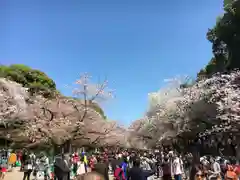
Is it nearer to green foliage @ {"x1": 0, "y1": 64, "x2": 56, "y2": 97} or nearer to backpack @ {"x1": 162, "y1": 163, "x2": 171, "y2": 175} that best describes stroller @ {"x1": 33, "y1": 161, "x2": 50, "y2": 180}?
backpack @ {"x1": 162, "y1": 163, "x2": 171, "y2": 175}

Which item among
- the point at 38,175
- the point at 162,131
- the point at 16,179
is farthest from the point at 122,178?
the point at 162,131

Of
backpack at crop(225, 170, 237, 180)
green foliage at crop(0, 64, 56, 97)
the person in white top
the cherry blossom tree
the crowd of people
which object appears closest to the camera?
the crowd of people

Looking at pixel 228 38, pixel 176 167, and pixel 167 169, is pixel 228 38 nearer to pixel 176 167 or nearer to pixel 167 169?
pixel 176 167

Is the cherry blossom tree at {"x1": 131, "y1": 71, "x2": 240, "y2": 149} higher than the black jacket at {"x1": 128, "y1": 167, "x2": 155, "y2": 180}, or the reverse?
the cherry blossom tree at {"x1": 131, "y1": 71, "x2": 240, "y2": 149}

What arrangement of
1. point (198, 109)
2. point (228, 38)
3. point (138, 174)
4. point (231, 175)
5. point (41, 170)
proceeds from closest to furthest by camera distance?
1. point (138, 174)
2. point (231, 175)
3. point (41, 170)
4. point (198, 109)
5. point (228, 38)

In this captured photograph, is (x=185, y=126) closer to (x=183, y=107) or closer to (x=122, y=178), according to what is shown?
(x=183, y=107)

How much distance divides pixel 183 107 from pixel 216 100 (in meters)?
3.98

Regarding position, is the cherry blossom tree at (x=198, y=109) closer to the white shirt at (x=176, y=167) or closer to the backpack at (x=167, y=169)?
the white shirt at (x=176, y=167)

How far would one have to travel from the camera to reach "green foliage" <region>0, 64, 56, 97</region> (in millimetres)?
29906

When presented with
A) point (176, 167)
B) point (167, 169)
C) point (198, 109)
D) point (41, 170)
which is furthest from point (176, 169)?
point (198, 109)

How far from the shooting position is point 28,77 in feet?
109

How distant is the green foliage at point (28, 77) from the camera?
2991cm

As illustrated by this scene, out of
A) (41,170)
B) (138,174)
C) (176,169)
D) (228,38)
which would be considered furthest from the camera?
(228,38)

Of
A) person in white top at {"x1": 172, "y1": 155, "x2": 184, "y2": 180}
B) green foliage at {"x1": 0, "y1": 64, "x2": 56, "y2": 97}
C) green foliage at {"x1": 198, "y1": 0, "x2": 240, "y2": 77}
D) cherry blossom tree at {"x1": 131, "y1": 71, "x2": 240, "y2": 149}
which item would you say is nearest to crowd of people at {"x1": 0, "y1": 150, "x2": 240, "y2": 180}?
person in white top at {"x1": 172, "y1": 155, "x2": 184, "y2": 180}
